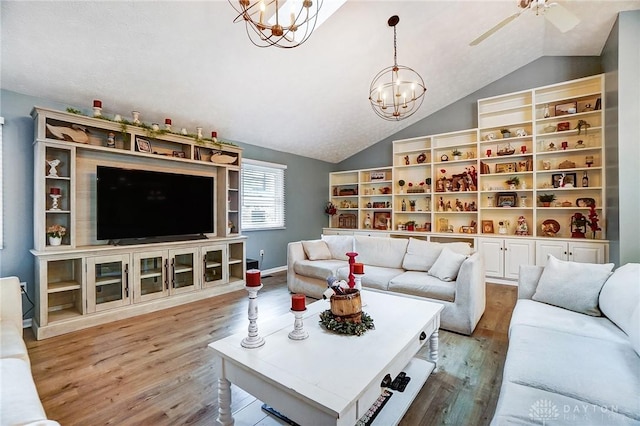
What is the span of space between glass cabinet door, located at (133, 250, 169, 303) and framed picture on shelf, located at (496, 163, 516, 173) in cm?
536

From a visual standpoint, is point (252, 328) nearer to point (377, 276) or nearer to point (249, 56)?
point (377, 276)

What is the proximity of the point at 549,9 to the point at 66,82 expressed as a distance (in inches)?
179

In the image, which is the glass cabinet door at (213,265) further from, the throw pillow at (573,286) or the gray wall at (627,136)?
the gray wall at (627,136)

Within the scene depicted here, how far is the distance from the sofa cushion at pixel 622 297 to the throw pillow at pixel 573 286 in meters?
0.05

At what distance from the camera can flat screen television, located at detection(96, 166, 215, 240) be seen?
3.26 metres

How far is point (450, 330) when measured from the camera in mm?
2844

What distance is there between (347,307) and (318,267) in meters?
2.05

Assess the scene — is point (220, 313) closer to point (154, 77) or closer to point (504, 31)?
point (154, 77)

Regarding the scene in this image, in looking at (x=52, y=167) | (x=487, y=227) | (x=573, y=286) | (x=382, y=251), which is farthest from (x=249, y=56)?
(x=487, y=227)

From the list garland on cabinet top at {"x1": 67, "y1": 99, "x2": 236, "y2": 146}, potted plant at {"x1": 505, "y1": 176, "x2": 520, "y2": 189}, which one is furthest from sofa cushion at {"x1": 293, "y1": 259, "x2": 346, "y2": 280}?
potted plant at {"x1": 505, "y1": 176, "x2": 520, "y2": 189}

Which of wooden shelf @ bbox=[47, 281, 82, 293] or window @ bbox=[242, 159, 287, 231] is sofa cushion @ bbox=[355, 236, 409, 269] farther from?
wooden shelf @ bbox=[47, 281, 82, 293]

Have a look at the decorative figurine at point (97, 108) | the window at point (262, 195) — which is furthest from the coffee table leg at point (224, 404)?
the window at point (262, 195)

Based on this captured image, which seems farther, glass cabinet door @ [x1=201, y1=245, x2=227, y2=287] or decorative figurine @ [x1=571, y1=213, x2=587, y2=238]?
decorative figurine @ [x1=571, y1=213, x2=587, y2=238]

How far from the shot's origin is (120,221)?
11.0ft
